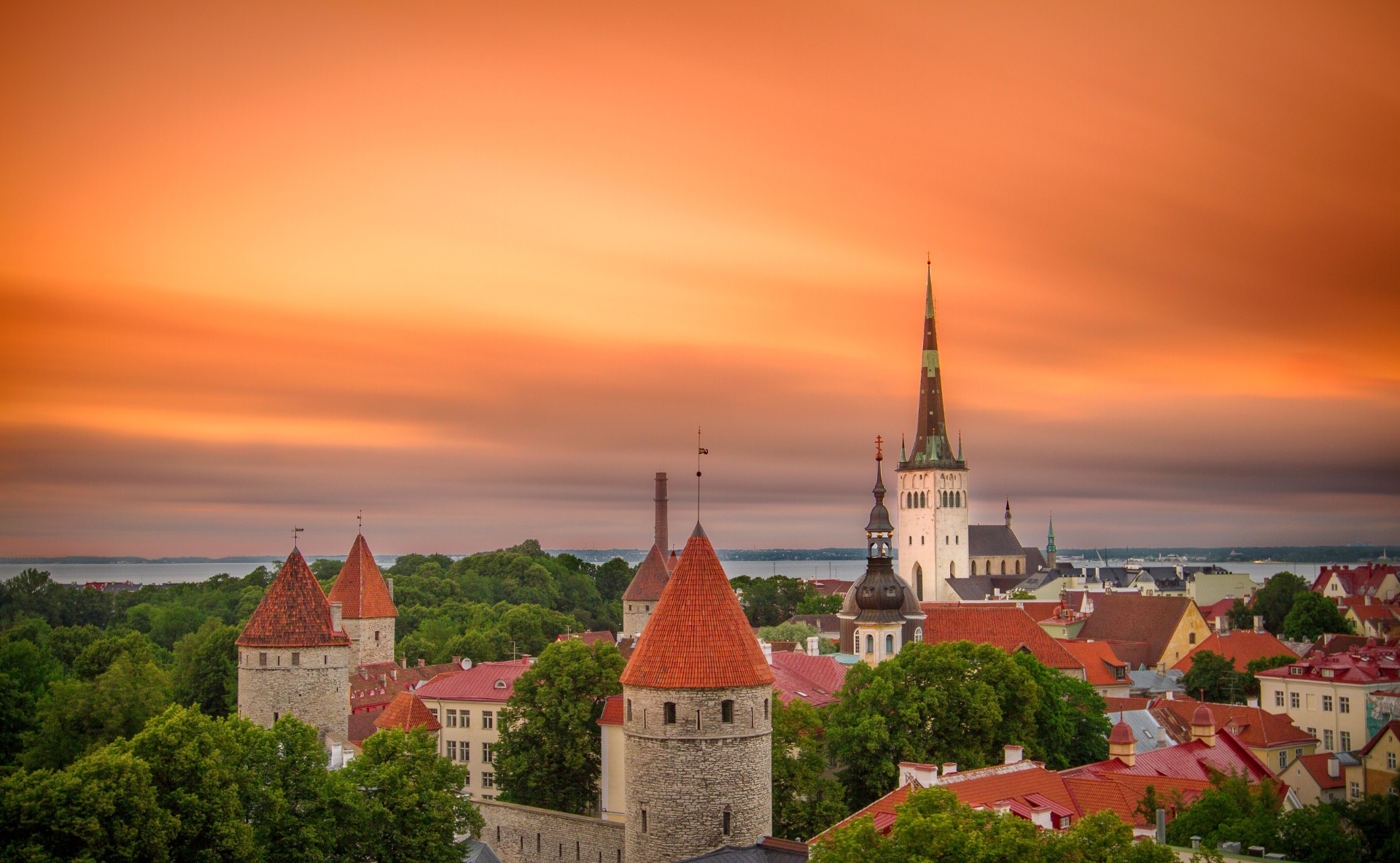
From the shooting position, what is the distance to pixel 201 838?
28.3 m

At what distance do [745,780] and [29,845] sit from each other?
15.1 m

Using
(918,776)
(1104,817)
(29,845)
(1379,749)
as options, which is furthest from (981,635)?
(29,845)

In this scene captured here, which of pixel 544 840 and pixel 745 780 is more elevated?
pixel 745 780

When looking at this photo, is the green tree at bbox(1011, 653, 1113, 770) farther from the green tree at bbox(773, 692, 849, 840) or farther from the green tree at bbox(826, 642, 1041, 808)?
the green tree at bbox(773, 692, 849, 840)

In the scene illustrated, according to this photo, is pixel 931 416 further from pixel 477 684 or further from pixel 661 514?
pixel 477 684

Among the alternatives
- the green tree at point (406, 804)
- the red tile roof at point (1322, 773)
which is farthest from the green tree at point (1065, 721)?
the green tree at point (406, 804)

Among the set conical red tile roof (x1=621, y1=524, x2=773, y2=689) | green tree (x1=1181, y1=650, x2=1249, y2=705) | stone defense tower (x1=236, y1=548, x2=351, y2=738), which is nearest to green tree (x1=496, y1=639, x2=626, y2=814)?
stone defense tower (x1=236, y1=548, x2=351, y2=738)

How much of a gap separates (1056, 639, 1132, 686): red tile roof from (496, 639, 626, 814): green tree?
32960mm

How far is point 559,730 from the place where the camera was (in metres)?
43.2

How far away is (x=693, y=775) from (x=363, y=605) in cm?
3801

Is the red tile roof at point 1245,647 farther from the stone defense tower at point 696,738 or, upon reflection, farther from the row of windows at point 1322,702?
the stone defense tower at point 696,738

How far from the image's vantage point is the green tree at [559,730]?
Result: 1695 inches

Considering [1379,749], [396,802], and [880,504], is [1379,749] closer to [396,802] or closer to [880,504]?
[880,504]

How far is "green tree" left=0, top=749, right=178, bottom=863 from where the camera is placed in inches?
1009
